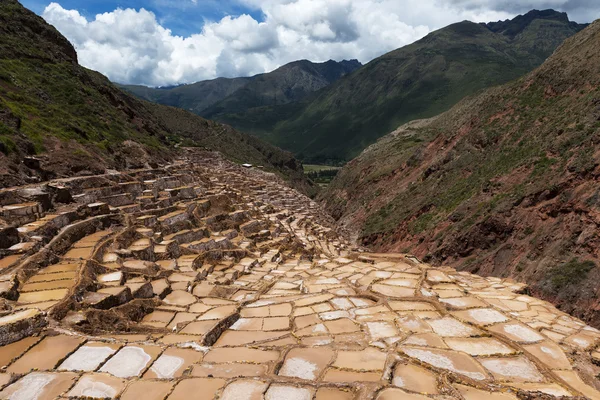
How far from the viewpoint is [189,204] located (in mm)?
18594

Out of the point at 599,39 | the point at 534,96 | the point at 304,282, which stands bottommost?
the point at 304,282

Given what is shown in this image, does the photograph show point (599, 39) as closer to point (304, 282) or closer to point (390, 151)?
point (390, 151)

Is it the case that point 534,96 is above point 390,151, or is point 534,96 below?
above

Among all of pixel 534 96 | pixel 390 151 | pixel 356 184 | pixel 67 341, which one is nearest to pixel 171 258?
pixel 67 341

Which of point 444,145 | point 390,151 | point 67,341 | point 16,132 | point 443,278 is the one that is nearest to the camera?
point 67,341

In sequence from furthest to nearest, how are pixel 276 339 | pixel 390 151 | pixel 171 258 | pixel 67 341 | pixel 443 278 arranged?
pixel 390 151 < pixel 171 258 < pixel 443 278 < pixel 276 339 < pixel 67 341

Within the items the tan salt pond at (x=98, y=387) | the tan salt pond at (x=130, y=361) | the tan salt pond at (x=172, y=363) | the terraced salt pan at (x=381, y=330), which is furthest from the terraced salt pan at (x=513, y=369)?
the tan salt pond at (x=98, y=387)

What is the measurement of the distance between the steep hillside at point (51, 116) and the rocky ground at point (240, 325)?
678cm

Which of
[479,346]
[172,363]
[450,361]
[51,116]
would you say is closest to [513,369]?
[479,346]

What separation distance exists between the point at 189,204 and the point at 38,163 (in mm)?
7493

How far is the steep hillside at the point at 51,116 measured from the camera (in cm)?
1898

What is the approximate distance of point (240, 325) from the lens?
8148 mm

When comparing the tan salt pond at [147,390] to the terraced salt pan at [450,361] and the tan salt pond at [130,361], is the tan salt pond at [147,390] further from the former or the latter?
the terraced salt pan at [450,361]

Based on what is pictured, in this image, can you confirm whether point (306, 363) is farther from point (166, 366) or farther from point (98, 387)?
point (98, 387)
